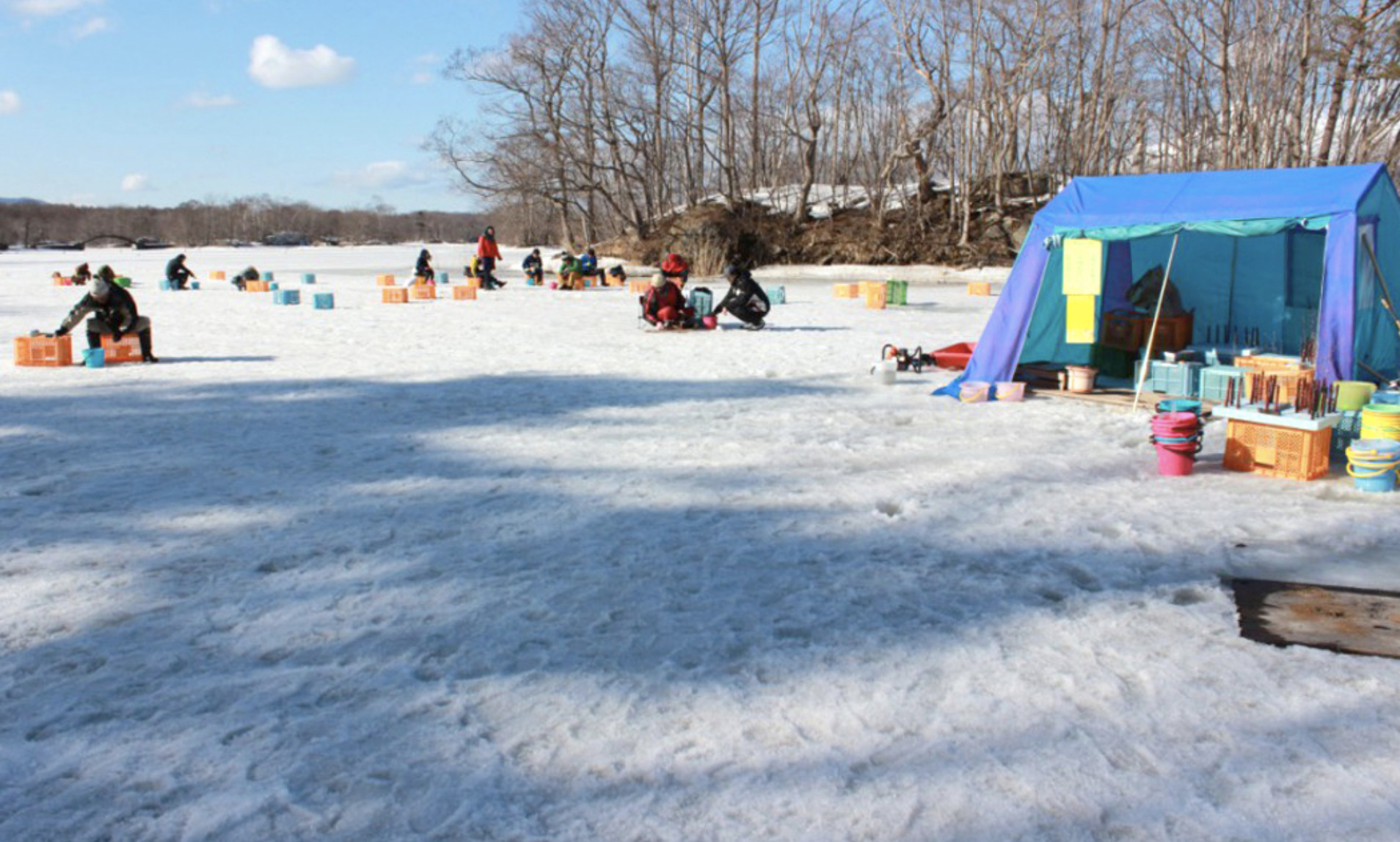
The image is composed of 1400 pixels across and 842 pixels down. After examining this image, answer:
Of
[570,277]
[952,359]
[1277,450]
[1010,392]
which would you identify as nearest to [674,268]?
[952,359]

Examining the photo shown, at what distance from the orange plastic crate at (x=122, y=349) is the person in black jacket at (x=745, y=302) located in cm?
735

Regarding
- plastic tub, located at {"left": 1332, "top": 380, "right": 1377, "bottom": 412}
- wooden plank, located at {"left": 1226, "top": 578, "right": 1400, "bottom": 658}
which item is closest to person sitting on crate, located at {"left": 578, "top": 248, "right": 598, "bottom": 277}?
plastic tub, located at {"left": 1332, "top": 380, "right": 1377, "bottom": 412}

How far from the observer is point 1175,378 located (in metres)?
9.26

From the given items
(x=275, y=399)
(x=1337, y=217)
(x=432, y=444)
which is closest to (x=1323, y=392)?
(x=1337, y=217)

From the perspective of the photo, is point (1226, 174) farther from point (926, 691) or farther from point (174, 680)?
point (174, 680)

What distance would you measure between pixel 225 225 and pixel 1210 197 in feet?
377

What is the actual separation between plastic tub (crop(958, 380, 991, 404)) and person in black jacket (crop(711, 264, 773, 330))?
5850mm

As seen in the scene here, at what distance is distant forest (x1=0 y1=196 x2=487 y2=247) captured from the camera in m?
96.0

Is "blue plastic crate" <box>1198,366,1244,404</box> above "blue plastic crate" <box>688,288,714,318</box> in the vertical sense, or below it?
below

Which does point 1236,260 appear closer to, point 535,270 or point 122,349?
point 122,349

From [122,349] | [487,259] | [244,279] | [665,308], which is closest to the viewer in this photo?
[122,349]

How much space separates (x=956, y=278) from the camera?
3056 cm

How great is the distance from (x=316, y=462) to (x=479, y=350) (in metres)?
5.98

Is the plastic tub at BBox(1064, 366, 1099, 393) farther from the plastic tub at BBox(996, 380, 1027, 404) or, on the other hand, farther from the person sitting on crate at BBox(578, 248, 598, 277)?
the person sitting on crate at BBox(578, 248, 598, 277)
